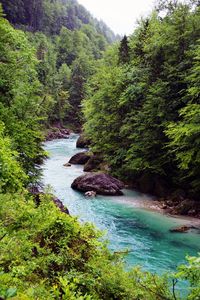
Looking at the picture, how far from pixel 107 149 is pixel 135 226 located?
43.7 feet

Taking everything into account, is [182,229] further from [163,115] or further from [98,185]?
[163,115]

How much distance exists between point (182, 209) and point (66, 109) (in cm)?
5355

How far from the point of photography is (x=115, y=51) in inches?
1658

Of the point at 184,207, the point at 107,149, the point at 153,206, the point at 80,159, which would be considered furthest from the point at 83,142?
the point at 184,207

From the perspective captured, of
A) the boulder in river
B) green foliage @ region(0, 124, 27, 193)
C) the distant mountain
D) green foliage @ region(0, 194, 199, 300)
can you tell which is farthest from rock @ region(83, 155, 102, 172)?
the distant mountain

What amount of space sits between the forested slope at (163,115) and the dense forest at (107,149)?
8 centimetres

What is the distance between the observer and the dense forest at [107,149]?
6.77 metres

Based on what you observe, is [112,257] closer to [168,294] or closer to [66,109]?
[168,294]

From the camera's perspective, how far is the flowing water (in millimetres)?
13352

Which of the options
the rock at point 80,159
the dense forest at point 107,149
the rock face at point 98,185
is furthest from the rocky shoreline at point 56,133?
the rock face at point 98,185

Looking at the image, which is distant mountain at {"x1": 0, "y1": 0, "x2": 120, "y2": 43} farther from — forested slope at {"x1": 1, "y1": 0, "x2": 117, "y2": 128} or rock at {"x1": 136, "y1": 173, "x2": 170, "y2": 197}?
rock at {"x1": 136, "y1": 173, "x2": 170, "y2": 197}

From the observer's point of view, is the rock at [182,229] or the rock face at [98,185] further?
the rock face at [98,185]

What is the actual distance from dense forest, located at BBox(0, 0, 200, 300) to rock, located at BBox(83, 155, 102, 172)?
911 millimetres

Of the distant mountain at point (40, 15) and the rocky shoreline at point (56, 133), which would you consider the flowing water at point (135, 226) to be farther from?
the distant mountain at point (40, 15)
